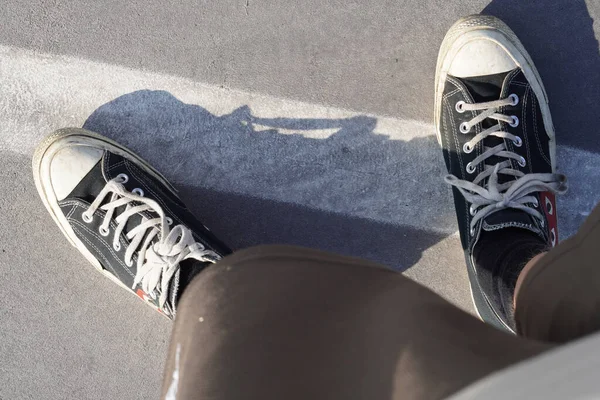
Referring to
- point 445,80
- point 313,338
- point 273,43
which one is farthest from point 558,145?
point 313,338

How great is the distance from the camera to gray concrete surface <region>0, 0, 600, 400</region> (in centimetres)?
149

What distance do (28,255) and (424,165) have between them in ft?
4.38

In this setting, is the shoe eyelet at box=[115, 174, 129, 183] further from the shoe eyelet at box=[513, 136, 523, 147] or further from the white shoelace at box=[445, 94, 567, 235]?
the shoe eyelet at box=[513, 136, 523, 147]

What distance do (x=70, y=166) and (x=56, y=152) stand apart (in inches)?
2.3

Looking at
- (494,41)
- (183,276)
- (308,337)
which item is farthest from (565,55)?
(183,276)

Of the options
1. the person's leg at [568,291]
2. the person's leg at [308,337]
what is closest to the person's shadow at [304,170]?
the person's leg at [568,291]

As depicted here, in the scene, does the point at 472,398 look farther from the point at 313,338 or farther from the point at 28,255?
the point at 28,255

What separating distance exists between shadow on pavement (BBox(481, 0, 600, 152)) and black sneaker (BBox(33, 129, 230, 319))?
116 cm

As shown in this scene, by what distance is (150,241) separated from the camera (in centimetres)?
153

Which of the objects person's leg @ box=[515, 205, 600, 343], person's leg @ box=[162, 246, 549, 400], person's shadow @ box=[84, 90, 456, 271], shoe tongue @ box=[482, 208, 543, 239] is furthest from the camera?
person's shadow @ box=[84, 90, 456, 271]

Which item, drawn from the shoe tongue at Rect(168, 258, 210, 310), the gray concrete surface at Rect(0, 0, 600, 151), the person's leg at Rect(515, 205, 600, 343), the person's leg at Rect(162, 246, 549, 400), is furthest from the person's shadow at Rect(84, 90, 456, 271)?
the person's leg at Rect(162, 246, 549, 400)

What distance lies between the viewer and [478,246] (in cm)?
144

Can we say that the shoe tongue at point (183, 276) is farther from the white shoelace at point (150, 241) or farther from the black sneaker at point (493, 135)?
the black sneaker at point (493, 135)

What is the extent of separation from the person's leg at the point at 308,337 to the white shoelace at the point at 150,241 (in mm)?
700
